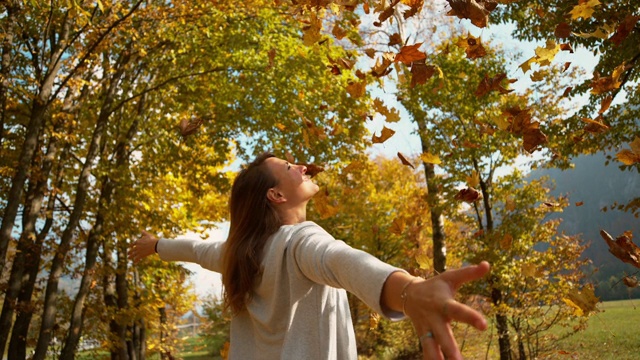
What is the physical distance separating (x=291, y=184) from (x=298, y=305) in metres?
0.62

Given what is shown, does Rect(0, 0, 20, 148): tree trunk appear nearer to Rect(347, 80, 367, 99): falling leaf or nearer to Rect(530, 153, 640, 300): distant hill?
Rect(347, 80, 367, 99): falling leaf

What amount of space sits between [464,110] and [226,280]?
9.58 meters

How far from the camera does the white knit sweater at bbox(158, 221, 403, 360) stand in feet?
6.11

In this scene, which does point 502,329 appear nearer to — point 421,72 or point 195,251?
point 421,72

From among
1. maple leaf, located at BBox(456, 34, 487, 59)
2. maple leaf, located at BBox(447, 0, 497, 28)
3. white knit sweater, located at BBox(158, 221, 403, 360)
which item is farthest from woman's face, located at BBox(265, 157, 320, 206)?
maple leaf, located at BBox(456, 34, 487, 59)

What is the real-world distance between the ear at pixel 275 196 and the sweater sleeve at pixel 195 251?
1.30 ft

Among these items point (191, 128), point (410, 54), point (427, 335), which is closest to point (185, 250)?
point (410, 54)

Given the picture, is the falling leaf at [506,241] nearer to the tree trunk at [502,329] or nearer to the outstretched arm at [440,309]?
the tree trunk at [502,329]

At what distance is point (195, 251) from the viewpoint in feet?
9.29

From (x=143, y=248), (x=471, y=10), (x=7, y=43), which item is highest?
(x=7, y=43)

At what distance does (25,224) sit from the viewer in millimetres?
8789

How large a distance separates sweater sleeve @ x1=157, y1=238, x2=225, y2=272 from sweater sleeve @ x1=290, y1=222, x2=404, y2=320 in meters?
0.76

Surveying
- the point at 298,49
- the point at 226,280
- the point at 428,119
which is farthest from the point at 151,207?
the point at 226,280

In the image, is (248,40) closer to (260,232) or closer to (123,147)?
(123,147)
